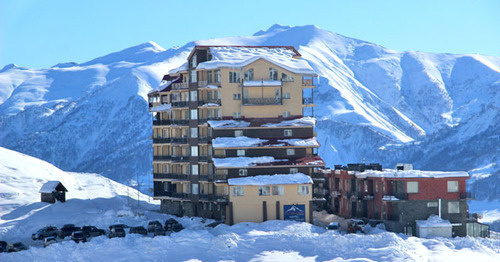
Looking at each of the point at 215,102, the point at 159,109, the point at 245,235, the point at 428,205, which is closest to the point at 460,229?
the point at 428,205

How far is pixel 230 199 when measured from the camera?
128000 mm

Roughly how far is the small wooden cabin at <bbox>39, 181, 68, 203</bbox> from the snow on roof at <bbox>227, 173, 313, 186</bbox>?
111 feet

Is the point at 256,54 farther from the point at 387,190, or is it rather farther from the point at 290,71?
the point at 387,190

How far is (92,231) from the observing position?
120m

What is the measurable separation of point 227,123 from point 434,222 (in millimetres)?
32802

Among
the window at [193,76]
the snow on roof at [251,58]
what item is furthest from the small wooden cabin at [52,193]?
the snow on roof at [251,58]

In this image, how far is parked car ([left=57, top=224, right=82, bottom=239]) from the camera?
118175 mm

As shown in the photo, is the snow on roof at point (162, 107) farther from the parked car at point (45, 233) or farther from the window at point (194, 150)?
the parked car at point (45, 233)

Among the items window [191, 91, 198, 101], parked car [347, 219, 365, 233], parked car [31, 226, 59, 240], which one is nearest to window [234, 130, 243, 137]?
window [191, 91, 198, 101]

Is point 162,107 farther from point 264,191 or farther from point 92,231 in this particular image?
point 92,231

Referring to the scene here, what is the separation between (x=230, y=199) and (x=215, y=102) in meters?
16.6

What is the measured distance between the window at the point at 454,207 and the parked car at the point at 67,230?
49.4 metres

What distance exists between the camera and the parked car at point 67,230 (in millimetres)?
118175

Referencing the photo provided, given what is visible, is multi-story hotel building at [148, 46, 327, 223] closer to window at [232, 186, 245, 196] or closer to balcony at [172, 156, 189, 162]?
balcony at [172, 156, 189, 162]
